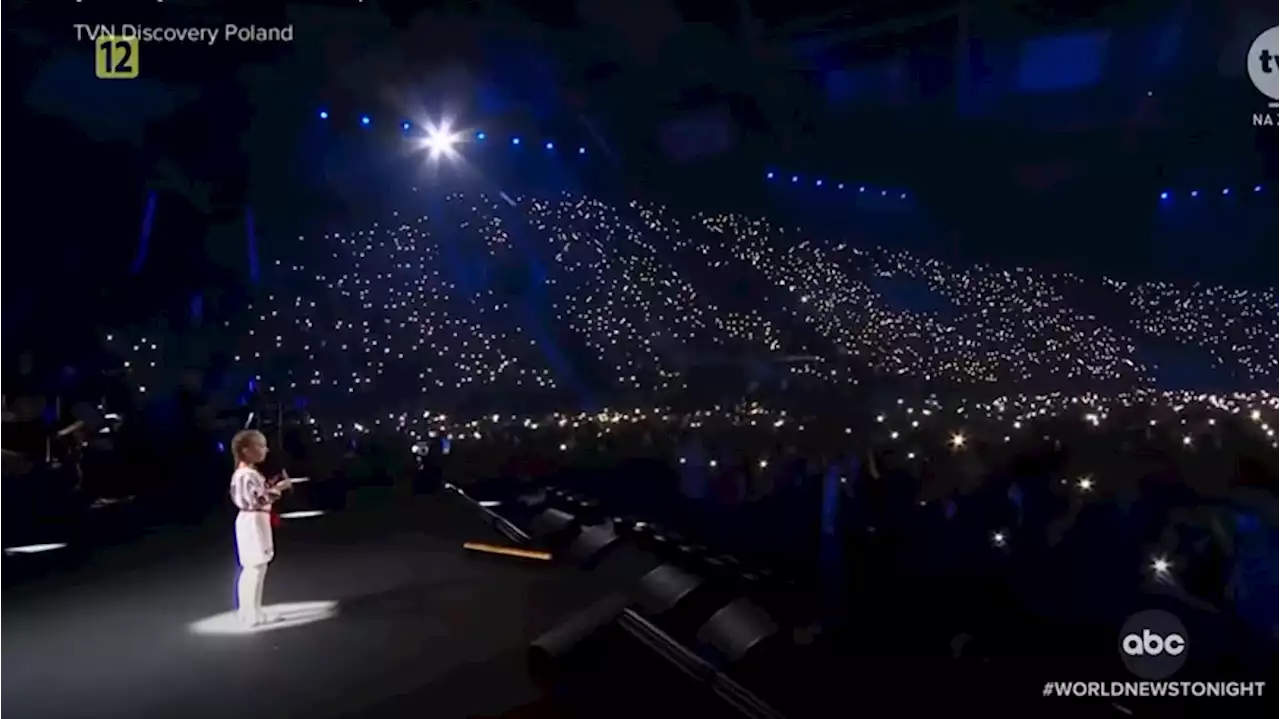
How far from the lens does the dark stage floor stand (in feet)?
8.72

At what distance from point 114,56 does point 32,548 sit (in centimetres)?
263

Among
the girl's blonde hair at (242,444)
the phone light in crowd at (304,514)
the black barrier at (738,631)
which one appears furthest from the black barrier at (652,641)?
the phone light in crowd at (304,514)

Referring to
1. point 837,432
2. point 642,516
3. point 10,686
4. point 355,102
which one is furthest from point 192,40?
point 642,516

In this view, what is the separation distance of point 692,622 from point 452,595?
38.1 inches

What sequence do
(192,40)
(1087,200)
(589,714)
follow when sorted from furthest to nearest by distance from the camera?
1. (1087,200)
2. (192,40)
3. (589,714)

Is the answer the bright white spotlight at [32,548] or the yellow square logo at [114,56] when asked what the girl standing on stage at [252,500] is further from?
the bright white spotlight at [32,548]

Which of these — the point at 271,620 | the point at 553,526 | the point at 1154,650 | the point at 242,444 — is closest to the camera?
the point at 1154,650

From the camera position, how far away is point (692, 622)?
3.36 metres

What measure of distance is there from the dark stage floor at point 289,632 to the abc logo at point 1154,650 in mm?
1537

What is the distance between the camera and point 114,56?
2.95 metres

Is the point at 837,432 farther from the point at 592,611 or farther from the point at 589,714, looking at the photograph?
the point at 589,714

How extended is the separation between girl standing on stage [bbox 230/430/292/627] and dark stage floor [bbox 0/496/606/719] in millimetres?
254

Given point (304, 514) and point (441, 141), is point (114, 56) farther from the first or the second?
point (304, 514)

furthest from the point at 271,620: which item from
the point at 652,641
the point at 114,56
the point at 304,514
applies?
the point at 304,514
